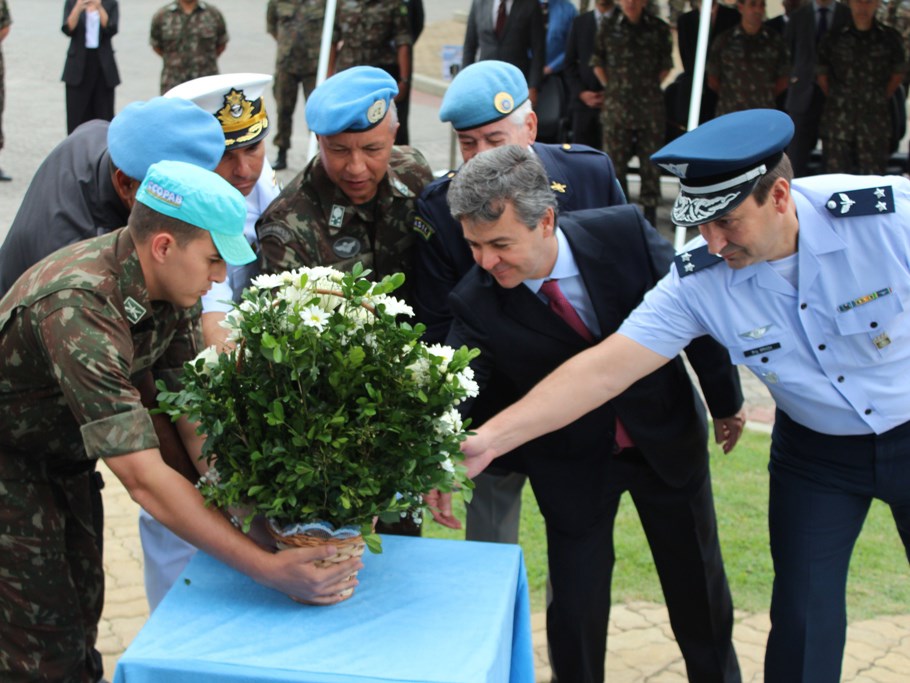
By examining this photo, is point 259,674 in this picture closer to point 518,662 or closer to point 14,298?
point 518,662

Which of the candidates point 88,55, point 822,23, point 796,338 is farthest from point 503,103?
point 88,55

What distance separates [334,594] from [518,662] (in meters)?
0.61

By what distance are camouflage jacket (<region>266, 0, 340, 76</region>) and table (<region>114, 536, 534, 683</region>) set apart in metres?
8.73

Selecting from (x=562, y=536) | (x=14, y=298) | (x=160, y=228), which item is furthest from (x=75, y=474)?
(x=562, y=536)

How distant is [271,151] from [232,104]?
846 cm

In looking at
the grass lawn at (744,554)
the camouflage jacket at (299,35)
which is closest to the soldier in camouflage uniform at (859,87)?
the grass lawn at (744,554)

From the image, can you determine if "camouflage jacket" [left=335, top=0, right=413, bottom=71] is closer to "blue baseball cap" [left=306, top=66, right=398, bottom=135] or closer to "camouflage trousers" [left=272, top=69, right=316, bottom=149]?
"camouflage trousers" [left=272, top=69, right=316, bottom=149]

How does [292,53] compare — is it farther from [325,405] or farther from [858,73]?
[325,405]

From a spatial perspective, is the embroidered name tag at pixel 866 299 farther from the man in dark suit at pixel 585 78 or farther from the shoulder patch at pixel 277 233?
the man in dark suit at pixel 585 78

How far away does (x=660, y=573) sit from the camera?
362 centimetres

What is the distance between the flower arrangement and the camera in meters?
2.42

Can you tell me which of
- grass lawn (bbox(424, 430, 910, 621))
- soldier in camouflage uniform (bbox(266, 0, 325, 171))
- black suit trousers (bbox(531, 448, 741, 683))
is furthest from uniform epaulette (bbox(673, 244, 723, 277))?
soldier in camouflage uniform (bbox(266, 0, 325, 171))

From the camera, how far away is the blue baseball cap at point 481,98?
3.72m

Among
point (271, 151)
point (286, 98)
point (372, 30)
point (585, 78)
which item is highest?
point (372, 30)
